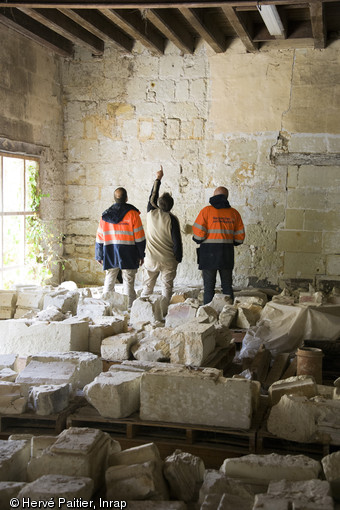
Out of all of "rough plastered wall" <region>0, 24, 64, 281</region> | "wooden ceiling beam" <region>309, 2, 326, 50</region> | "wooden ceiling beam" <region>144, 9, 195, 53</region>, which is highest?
"wooden ceiling beam" <region>144, 9, 195, 53</region>

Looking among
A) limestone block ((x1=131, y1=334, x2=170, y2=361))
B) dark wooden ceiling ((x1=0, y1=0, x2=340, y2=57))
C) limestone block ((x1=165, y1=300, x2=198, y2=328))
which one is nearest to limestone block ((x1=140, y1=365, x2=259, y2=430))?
limestone block ((x1=131, y1=334, x2=170, y2=361))

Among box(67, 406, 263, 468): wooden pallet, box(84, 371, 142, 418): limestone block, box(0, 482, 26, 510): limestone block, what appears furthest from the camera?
box(84, 371, 142, 418): limestone block

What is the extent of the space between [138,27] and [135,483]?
7690 mm

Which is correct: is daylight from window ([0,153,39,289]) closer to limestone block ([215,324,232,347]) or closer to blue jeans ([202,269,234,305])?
blue jeans ([202,269,234,305])

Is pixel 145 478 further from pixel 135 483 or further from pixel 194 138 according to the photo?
pixel 194 138

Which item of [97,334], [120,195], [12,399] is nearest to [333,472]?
[12,399]

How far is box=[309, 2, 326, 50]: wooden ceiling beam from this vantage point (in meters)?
7.72

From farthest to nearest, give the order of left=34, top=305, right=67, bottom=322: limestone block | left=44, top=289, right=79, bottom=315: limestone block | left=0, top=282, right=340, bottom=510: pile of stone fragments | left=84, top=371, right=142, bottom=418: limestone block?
1. left=44, top=289, right=79, bottom=315: limestone block
2. left=34, top=305, right=67, bottom=322: limestone block
3. left=84, top=371, right=142, bottom=418: limestone block
4. left=0, top=282, right=340, bottom=510: pile of stone fragments

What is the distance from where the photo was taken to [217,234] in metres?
8.62

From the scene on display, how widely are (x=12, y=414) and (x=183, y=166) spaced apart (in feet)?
22.4

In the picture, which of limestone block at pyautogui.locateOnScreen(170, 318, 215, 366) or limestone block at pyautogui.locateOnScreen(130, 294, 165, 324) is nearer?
limestone block at pyautogui.locateOnScreen(170, 318, 215, 366)

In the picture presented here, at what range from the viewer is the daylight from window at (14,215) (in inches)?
369

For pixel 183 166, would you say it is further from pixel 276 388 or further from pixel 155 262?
pixel 276 388

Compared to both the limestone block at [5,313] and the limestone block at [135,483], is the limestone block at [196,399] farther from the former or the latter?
the limestone block at [5,313]
